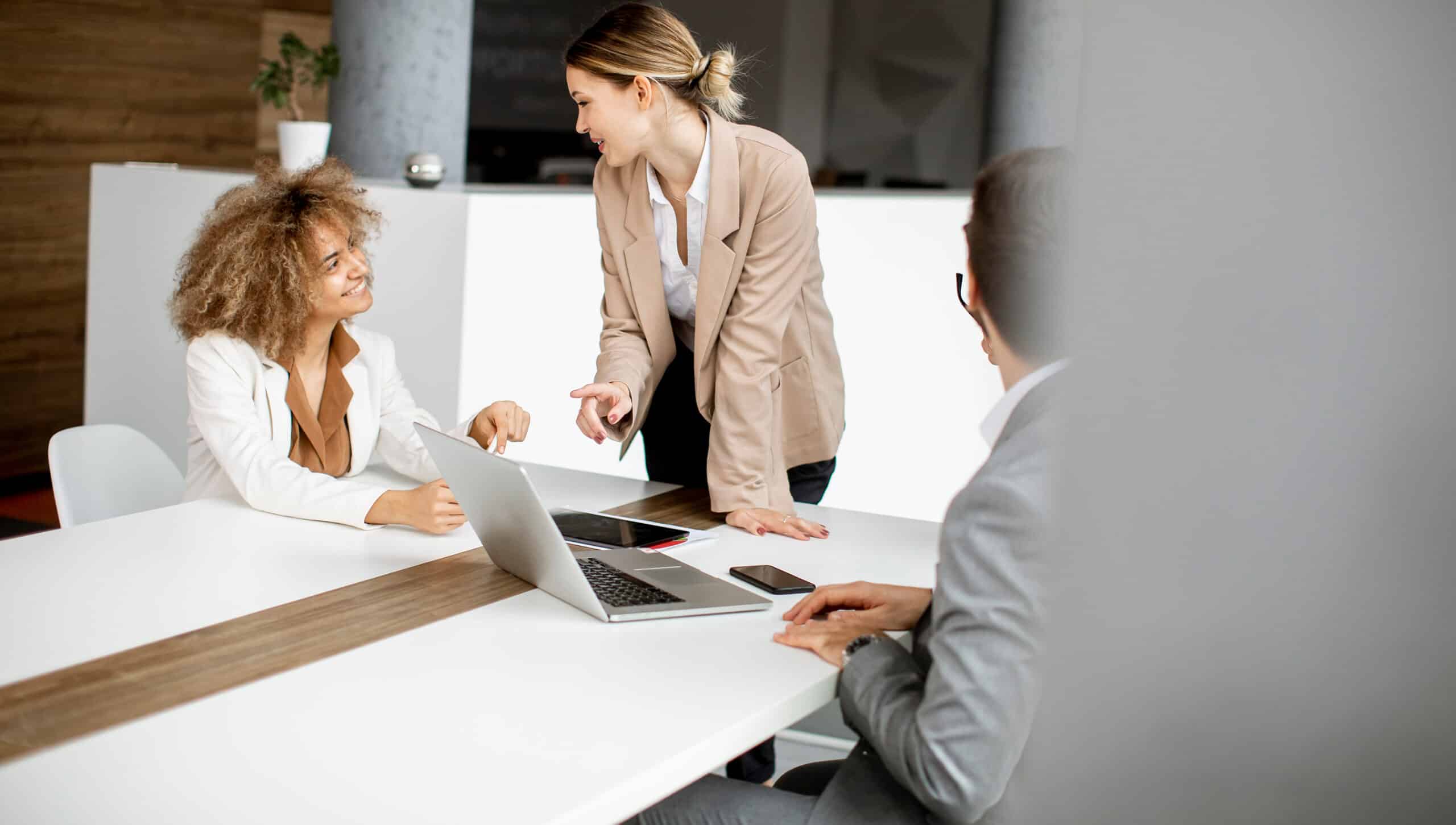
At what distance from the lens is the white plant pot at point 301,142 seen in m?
3.47

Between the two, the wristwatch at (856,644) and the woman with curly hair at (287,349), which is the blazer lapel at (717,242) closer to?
the woman with curly hair at (287,349)

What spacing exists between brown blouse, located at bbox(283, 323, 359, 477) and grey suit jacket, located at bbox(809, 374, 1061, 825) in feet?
4.19

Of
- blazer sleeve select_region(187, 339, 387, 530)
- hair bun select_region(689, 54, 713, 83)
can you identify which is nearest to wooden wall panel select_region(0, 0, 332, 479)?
blazer sleeve select_region(187, 339, 387, 530)

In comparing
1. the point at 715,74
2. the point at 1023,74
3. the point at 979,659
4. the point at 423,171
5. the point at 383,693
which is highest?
the point at 1023,74

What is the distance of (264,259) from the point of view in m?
2.16

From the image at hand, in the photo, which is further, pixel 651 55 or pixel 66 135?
pixel 66 135

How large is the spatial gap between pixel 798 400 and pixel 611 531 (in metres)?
0.53

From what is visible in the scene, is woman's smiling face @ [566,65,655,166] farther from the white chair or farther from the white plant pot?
the white plant pot

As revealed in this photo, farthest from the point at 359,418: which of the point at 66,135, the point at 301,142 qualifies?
the point at 66,135

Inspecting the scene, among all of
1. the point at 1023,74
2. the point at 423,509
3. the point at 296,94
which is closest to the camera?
the point at 423,509

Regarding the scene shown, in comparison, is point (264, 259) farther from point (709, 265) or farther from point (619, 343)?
point (709, 265)

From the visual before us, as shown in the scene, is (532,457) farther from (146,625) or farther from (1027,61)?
(146,625)

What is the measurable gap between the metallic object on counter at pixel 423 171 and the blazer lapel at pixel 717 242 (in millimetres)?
1414

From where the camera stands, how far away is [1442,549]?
1.44 feet
